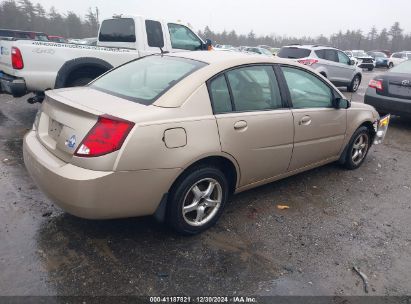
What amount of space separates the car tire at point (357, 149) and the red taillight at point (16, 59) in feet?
17.7

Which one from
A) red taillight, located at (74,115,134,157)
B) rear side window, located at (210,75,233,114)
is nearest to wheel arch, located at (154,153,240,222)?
rear side window, located at (210,75,233,114)

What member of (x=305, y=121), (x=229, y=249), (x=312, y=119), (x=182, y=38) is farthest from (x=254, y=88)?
(x=182, y=38)

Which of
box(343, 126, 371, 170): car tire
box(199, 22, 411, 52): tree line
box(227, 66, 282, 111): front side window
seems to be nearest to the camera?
box(227, 66, 282, 111): front side window

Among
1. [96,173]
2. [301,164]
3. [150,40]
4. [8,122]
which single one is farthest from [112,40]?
[96,173]

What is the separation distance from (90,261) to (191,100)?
1.54 meters

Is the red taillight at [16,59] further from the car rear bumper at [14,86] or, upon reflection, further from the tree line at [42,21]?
the tree line at [42,21]

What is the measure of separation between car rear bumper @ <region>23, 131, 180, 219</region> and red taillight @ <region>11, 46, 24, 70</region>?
3725 mm

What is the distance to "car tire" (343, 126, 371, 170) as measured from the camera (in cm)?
482

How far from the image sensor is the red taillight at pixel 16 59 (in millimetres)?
5789

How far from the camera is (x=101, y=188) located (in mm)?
2496

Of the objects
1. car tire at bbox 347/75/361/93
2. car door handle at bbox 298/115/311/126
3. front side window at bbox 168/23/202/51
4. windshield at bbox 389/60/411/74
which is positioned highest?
front side window at bbox 168/23/202/51

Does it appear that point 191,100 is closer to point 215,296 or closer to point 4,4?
point 215,296

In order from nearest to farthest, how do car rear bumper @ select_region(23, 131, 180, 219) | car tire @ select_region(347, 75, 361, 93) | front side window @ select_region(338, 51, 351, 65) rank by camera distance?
1. car rear bumper @ select_region(23, 131, 180, 219)
2. front side window @ select_region(338, 51, 351, 65)
3. car tire @ select_region(347, 75, 361, 93)

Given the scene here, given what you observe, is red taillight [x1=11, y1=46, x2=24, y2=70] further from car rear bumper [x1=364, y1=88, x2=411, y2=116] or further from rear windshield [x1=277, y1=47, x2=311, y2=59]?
rear windshield [x1=277, y1=47, x2=311, y2=59]
